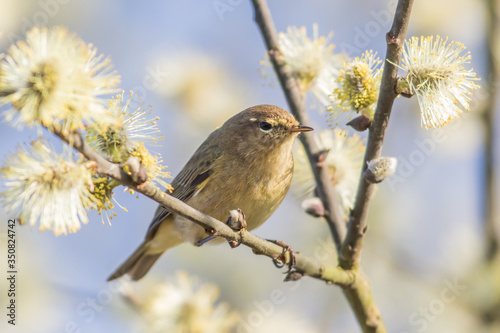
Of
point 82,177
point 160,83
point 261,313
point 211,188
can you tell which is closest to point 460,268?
point 261,313

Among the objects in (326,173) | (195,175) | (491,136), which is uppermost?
(491,136)

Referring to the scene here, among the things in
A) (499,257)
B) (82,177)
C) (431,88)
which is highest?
(431,88)

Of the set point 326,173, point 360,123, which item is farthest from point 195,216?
point 326,173

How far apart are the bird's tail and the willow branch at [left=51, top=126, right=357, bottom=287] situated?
2.38 meters

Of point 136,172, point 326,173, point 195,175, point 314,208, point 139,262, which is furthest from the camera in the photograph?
point 139,262

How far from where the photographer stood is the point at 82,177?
180 cm

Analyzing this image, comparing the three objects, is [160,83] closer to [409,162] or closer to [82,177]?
[409,162]

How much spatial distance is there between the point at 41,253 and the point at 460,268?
3.81 metres

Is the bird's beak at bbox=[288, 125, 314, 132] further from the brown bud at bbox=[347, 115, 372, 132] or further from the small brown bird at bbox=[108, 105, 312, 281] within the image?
the brown bud at bbox=[347, 115, 372, 132]

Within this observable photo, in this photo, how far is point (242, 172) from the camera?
12.6ft

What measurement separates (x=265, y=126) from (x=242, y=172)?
474mm

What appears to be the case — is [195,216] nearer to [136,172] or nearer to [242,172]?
[136,172]

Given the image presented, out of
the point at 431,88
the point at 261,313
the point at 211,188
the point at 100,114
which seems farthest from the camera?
the point at 261,313

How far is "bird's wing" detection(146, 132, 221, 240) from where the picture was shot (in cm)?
397
